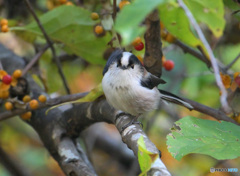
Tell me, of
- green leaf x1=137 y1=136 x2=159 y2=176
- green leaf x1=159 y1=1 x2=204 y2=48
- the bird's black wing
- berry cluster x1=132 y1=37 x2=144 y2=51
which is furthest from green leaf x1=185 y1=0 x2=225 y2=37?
the bird's black wing

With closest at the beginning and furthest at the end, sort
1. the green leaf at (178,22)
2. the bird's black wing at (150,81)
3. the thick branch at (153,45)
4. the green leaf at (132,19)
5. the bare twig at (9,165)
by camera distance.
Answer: the green leaf at (132,19), the green leaf at (178,22), the thick branch at (153,45), the bird's black wing at (150,81), the bare twig at (9,165)

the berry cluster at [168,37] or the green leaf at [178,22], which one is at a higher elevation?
the green leaf at [178,22]

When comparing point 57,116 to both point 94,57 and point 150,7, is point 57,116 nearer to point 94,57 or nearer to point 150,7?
point 94,57

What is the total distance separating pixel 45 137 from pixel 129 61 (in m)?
0.84

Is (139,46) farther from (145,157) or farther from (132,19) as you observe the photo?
(132,19)

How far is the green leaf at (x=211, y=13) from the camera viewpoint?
4.05ft

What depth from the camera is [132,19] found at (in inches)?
40.9

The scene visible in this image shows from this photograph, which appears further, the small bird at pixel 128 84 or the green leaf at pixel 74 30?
the green leaf at pixel 74 30

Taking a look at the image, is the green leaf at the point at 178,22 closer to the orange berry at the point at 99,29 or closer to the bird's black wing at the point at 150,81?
the bird's black wing at the point at 150,81

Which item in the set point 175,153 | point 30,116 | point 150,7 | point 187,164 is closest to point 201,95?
point 187,164

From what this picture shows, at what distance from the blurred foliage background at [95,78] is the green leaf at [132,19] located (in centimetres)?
151

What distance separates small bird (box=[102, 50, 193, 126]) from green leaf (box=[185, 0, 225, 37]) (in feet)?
2.51

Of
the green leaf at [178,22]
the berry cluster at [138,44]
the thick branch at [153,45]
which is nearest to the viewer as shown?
the green leaf at [178,22]

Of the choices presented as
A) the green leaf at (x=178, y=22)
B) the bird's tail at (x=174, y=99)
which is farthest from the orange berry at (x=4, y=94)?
the green leaf at (x=178, y=22)
